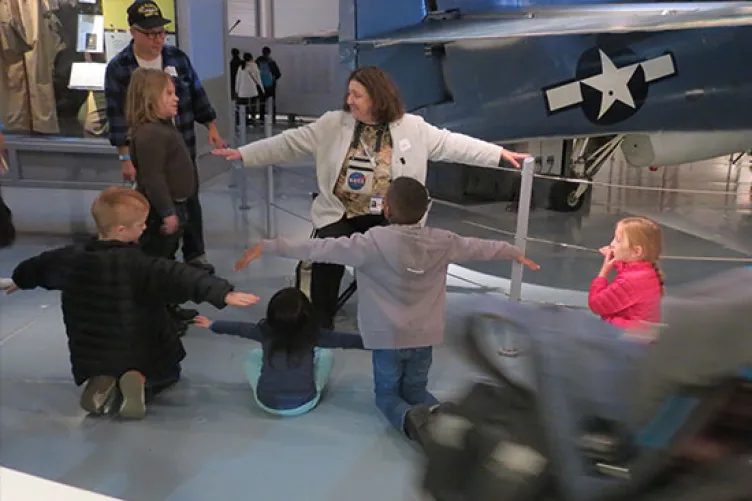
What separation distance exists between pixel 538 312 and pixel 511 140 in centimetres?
363

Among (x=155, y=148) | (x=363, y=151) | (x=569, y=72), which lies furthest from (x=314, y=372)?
(x=569, y=72)

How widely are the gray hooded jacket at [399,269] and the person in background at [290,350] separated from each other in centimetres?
21

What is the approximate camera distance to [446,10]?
16.0ft

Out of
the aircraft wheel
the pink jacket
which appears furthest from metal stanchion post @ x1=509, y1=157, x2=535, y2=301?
the aircraft wheel

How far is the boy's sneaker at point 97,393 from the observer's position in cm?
250

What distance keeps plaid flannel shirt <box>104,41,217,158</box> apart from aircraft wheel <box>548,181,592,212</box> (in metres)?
3.07

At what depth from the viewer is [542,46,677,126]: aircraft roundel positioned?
13.2 feet

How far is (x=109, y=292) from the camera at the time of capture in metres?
2.43

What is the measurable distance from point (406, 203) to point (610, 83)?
222cm

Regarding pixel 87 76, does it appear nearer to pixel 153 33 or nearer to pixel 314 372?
pixel 153 33

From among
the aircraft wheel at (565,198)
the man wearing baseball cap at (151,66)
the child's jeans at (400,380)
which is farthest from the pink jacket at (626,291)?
the aircraft wheel at (565,198)

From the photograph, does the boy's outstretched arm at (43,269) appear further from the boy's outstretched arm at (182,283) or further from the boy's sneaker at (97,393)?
the boy's sneaker at (97,393)

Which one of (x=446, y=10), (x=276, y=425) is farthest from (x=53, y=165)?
(x=276, y=425)

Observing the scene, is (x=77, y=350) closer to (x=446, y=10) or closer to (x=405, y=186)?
(x=405, y=186)
